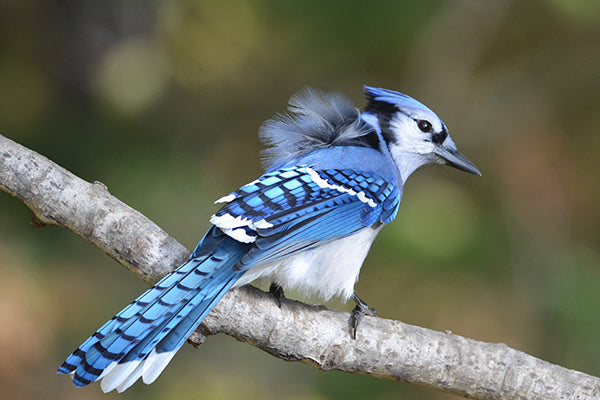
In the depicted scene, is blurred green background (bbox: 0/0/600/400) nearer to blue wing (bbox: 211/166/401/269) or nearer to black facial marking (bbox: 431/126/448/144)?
black facial marking (bbox: 431/126/448/144)

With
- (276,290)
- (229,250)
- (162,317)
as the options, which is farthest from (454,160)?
(162,317)

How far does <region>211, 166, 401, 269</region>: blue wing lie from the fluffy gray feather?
16 centimetres

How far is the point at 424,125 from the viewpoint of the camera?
2.06 metres

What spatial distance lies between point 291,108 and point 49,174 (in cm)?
65

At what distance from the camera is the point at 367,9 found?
2.65 meters

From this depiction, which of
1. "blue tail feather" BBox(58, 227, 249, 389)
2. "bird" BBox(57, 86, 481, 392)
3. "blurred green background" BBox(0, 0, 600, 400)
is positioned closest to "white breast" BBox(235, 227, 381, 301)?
"bird" BBox(57, 86, 481, 392)

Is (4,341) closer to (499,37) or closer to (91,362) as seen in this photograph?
(91,362)

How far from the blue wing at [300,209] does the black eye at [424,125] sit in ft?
0.93

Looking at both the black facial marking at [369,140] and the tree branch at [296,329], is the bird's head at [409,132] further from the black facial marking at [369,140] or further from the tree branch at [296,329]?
the tree branch at [296,329]

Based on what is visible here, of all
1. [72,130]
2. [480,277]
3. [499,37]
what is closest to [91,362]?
[72,130]

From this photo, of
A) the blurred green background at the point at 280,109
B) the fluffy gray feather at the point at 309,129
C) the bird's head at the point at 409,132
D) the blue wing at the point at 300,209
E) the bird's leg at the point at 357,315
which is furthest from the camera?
the blurred green background at the point at 280,109

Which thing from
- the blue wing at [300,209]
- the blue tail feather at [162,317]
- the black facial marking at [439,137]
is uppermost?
the black facial marking at [439,137]

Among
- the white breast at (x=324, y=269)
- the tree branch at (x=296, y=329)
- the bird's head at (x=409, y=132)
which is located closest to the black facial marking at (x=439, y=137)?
the bird's head at (x=409, y=132)

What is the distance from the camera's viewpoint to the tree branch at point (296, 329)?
158 cm
